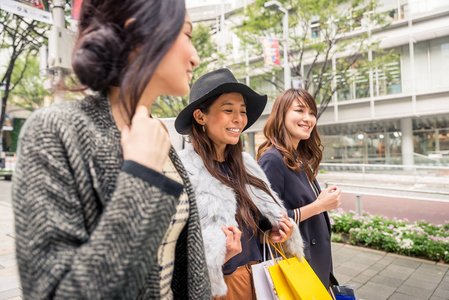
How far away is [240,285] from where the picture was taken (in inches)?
69.4

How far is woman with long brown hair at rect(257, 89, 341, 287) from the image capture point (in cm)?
224

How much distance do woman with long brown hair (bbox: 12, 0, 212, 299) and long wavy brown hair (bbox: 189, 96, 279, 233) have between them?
2.83ft

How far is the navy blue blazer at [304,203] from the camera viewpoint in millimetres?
2258

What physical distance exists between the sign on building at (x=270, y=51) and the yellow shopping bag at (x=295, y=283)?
933 centimetres

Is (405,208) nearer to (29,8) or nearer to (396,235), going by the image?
(396,235)

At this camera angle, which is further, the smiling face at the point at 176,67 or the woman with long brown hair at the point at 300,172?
the woman with long brown hair at the point at 300,172

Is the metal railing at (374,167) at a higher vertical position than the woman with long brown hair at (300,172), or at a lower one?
lower

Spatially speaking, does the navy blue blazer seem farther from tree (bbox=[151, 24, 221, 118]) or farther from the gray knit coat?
tree (bbox=[151, 24, 221, 118])

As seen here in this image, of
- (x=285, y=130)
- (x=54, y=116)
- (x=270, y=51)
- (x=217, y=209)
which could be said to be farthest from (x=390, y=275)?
(x=270, y=51)

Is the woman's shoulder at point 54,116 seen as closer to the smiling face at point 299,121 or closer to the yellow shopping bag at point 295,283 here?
the yellow shopping bag at point 295,283

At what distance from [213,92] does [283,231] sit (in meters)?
0.92

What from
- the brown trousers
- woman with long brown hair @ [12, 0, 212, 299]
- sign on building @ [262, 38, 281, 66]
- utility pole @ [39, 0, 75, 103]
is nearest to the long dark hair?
woman with long brown hair @ [12, 0, 212, 299]

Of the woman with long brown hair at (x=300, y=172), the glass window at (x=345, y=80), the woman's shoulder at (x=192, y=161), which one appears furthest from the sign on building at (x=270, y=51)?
the woman's shoulder at (x=192, y=161)

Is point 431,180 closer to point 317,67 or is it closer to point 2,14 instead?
point 317,67
